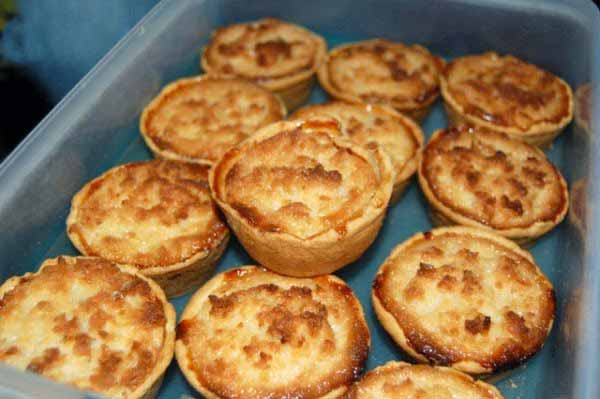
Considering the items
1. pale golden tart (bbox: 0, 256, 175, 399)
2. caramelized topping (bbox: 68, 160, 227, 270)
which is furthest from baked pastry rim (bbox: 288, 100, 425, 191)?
pale golden tart (bbox: 0, 256, 175, 399)

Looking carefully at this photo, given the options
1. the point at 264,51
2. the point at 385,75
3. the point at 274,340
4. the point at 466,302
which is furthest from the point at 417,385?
the point at 264,51

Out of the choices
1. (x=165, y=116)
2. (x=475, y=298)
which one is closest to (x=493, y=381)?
(x=475, y=298)

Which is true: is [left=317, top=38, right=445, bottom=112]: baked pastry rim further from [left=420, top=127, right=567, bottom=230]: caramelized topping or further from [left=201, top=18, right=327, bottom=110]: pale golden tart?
[left=420, top=127, right=567, bottom=230]: caramelized topping

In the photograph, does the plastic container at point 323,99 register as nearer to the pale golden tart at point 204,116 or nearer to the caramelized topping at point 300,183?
the pale golden tart at point 204,116

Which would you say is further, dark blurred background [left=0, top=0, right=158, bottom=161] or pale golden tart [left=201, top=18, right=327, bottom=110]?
dark blurred background [left=0, top=0, right=158, bottom=161]

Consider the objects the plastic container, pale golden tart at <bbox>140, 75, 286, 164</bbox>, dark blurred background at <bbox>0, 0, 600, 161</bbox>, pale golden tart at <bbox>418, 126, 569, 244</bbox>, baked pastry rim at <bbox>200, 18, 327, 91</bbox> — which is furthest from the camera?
dark blurred background at <bbox>0, 0, 600, 161</bbox>

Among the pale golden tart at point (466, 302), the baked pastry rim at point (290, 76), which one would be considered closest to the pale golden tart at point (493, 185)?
the pale golden tart at point (466, 302)
